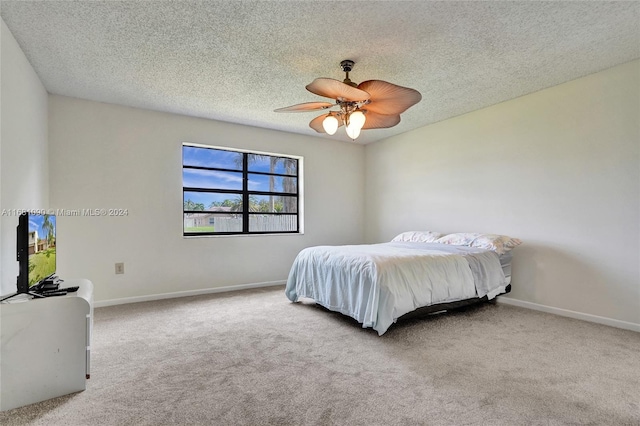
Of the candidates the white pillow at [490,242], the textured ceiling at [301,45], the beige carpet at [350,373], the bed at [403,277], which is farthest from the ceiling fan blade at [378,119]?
the beige carpet at [350,373]

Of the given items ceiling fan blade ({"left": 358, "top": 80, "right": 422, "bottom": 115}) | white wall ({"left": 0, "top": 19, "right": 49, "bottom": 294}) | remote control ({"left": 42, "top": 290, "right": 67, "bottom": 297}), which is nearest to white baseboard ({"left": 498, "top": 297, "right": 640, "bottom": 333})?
ceiling fan blade ({"left": 358, "top": 80, "right": 422, "bottom": 115})

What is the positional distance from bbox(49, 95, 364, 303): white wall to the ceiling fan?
6.93 ft

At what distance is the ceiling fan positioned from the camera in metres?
2.19

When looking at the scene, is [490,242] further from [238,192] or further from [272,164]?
[238,192]

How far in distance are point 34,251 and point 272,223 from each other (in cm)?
313

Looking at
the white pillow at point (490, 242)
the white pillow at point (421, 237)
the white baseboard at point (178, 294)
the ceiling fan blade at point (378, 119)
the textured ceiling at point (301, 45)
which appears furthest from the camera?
the white pillow at point (421, 237)

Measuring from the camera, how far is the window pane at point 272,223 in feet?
15.5

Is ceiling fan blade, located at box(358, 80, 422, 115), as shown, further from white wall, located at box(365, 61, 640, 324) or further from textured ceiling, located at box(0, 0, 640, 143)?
white wall, located at box(365, 61, 640, 324)

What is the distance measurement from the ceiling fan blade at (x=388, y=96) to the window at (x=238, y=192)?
2550mm

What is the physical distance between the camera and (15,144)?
91.1 inches

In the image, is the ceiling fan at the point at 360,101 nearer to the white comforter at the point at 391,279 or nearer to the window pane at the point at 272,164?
the white comforter at the point at 391,279

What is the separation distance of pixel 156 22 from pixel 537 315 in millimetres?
4185

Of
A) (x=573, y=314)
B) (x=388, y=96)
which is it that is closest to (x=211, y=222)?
(x=388, y=96)

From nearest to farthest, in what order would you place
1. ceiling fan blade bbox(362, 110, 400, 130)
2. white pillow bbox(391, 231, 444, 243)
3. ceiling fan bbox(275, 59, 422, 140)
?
ceiling fan bbox(275, 59, 422, 140)
ceiling fan blade bbox(362, 110, 400, 130)
white pillow bbox(391, 231, 444, 243)
